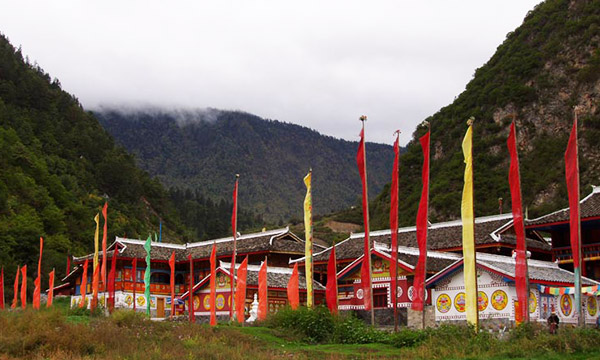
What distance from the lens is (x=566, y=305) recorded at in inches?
1435

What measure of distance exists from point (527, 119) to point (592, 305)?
56958 millimetres

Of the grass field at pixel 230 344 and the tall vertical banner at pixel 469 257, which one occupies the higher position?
the tall vertical banner at pixel 469 257

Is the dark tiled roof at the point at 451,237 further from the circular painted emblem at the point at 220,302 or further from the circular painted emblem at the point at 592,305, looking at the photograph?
the circular painted emblem at the point at 592,305

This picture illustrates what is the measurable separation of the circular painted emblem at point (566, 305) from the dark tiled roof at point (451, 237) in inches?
261

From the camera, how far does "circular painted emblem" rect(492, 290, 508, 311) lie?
34.7 m

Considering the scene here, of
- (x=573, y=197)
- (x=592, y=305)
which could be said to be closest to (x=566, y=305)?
(x=592, y=305)

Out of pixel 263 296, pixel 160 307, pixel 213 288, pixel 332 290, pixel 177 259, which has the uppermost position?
pixel 177 259

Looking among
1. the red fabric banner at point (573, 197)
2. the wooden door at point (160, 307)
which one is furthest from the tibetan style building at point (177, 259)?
the red fabric banner at point (573, 197)

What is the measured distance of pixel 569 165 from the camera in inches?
1032

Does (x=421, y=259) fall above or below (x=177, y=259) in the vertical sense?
below

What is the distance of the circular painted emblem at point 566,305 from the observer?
36250 millimetres

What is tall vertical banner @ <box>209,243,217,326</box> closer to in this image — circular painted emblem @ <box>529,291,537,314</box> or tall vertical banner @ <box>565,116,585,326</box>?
circular painted emblem @ <box>529,291,537,314</box>

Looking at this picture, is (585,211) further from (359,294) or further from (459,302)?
(359,294)

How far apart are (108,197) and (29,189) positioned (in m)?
21.6
